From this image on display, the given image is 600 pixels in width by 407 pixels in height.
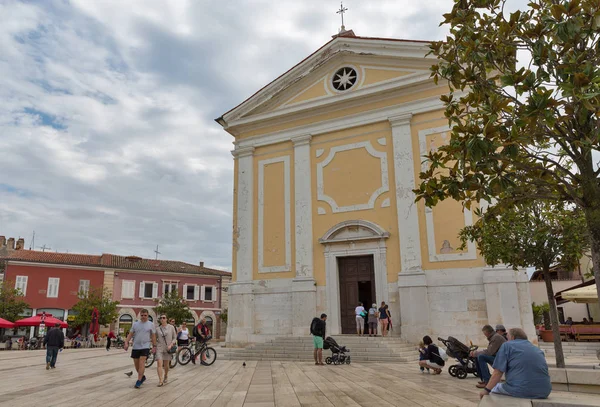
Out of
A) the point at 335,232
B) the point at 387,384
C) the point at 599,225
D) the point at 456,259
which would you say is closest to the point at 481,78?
the point at 599,225

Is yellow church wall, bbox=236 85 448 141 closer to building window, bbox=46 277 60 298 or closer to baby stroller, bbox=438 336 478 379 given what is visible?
baby stroller, bbox=438 336 478 379

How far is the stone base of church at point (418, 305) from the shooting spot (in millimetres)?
14570

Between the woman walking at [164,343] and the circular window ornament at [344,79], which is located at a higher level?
the circular window ornament at [344,79]

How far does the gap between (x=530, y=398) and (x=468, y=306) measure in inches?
432

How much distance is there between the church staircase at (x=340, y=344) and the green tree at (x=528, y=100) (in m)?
8.77

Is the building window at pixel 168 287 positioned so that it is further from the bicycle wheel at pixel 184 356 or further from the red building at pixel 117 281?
the bicycle wheel at pixel 184 356

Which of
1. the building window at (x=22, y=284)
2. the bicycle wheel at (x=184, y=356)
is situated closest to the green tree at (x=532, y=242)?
the bicycle wheel at (x=184, y=356)

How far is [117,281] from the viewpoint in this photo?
39125 millimetres

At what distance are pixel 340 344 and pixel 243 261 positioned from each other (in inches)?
236

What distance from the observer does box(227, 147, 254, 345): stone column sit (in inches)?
718

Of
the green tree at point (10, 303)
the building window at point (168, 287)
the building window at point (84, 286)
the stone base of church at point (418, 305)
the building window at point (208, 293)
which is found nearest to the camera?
the stone base of church at point (418, 305)

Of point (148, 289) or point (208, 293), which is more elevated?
point (148, 289)

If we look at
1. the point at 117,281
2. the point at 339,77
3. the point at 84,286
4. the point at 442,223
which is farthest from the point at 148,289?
the point at 442,223

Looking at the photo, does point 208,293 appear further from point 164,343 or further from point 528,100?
point 528,100
